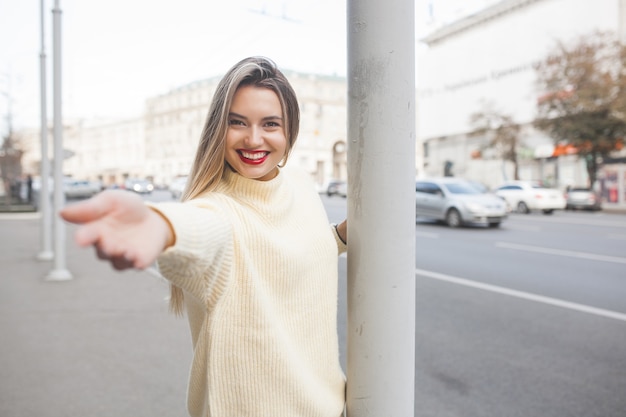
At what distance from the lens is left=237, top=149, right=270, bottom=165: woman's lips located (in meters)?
1.25

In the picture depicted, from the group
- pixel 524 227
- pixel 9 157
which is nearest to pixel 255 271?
pixel 524 227

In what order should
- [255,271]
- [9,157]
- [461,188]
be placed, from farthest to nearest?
[9,157], [461,188], [255,271]

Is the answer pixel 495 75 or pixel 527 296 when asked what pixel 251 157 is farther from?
pixel 495 75

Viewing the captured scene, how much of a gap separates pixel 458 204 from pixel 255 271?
14615 millimetres

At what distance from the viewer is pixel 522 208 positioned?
72.7 ft

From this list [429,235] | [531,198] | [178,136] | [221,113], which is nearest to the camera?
[221,113]

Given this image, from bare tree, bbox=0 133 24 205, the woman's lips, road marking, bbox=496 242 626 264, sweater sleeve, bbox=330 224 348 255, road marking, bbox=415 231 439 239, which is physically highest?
bare tree, bbox=0 133 24 205

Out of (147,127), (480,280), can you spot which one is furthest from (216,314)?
(147,127)

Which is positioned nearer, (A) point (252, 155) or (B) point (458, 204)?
(A) point (252, 155)

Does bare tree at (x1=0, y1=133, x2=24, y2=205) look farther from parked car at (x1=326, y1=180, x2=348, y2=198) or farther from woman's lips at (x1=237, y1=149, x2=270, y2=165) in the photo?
woman's lips at (x1=237, y1=149, x2=270, y2=165)

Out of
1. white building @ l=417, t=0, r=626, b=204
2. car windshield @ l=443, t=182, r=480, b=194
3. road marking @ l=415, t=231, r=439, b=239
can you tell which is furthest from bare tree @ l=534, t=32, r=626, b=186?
road marking @ l=415, t=231, r=439, b=239

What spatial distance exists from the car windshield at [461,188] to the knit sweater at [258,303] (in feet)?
49.2

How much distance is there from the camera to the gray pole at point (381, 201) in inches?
49.6

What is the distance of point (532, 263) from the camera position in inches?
353
